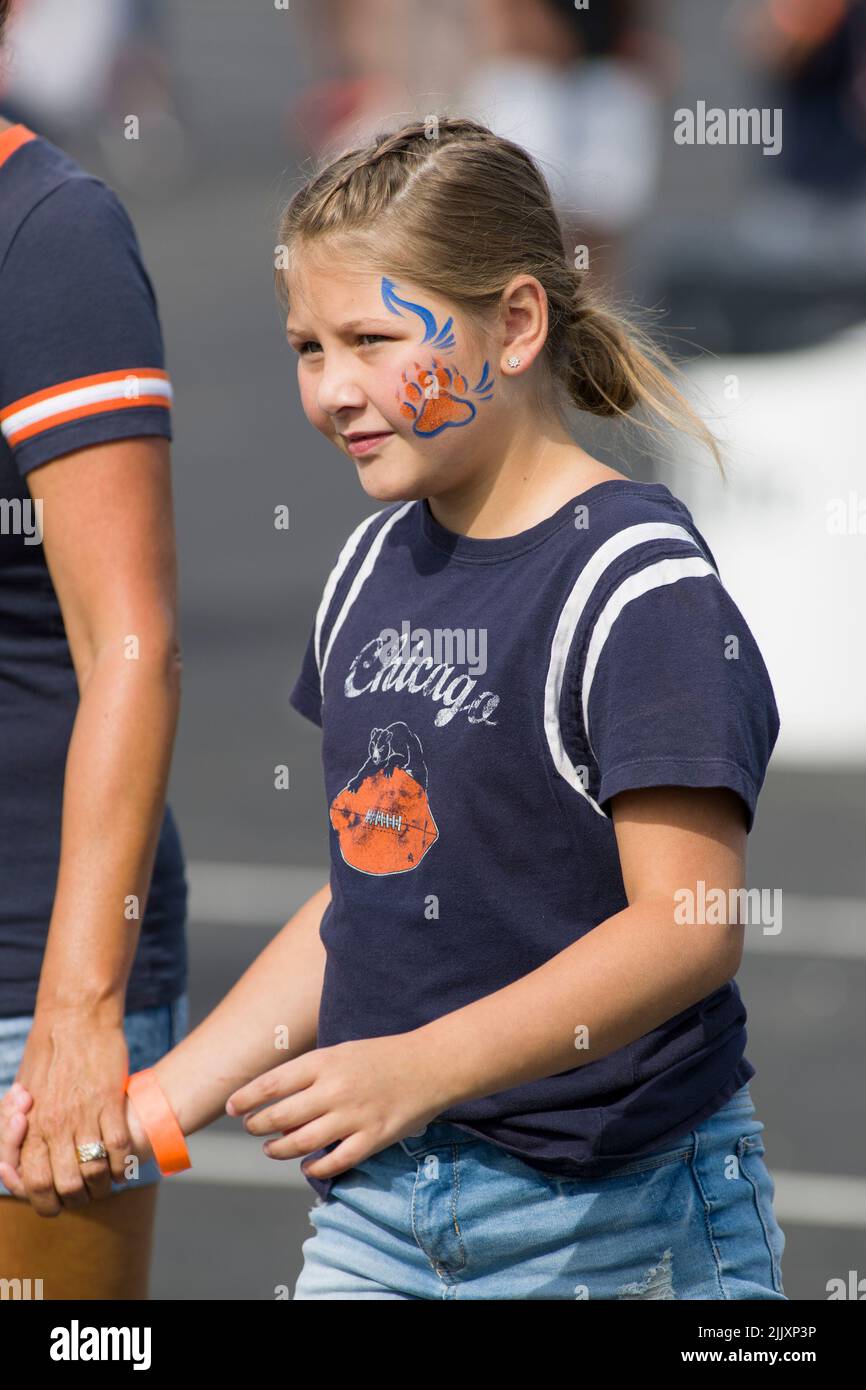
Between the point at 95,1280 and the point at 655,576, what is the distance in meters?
1.16

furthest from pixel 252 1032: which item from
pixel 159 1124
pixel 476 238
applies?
pixel 476 238

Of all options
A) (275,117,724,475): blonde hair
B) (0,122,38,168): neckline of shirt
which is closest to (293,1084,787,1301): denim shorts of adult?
(275,117,724,475): blonde hair

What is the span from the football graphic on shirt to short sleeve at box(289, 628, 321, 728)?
12.7 inches

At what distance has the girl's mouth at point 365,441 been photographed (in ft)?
7.44

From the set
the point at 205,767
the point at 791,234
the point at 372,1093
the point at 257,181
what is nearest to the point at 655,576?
the point at 372,1093

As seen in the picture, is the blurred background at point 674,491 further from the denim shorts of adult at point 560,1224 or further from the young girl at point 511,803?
the denim shorts of adult at point 560,1224

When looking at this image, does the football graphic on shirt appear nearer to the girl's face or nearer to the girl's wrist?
the girl's face

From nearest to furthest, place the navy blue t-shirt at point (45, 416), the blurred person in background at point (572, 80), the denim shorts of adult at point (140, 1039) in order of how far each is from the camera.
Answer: the navy blue t-shirt at point (45, 416) → the denim shorts of adult at point (140, 1039) → the blurred person in background at point (572, 80)

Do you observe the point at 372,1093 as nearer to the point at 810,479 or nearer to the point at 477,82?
the point at 810,479

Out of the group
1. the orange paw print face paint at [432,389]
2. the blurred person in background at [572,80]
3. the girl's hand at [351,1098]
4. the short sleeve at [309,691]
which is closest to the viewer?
the girl's hand at [351,1098]

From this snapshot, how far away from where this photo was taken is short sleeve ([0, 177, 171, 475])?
244 centimetres

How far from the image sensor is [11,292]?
2.45m

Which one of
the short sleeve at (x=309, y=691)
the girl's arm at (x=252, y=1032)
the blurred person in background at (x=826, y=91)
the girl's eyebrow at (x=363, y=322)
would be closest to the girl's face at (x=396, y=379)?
the girl's eyebrow at (x=363, y=322)

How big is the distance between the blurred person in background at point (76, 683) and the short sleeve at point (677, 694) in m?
0.61
